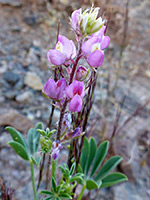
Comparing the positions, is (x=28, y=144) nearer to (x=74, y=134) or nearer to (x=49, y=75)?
(x=74, y=134)

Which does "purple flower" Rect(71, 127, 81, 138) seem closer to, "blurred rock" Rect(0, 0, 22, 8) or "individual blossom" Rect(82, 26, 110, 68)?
"individual blossom" Rect(82, 26, 110, 68)

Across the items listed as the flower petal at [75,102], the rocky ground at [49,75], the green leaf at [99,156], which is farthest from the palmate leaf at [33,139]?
the flower petal at [75,102]

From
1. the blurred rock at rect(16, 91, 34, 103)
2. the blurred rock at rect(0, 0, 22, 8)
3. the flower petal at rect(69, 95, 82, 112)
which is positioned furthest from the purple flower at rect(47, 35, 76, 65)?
the blurred rock at rect(0, 0, 22, 8)

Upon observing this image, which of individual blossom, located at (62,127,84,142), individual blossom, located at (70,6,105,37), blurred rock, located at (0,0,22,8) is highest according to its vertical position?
blurred rock, located at (0,0,22,8)

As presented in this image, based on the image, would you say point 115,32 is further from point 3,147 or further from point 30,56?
point 3,147

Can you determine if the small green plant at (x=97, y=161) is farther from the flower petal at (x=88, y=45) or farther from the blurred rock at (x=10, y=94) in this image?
the blurred rock at (x=10, y=94)

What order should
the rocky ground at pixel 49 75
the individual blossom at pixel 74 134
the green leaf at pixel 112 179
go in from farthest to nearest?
the rocky ground at pixel 49 75, the green leaf at pixel 112 179, the individual blossom at pixel 74 134
